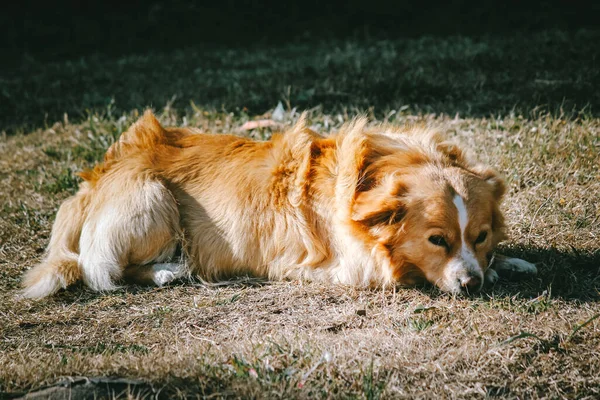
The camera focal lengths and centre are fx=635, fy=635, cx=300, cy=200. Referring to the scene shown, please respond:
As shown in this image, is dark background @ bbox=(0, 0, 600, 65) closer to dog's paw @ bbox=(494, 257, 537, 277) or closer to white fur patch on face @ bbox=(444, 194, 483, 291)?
dog's paw @ bbox=(494, 257, 537, 277)

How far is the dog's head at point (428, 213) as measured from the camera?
312 centimetres

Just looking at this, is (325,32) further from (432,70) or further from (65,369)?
(65,369)

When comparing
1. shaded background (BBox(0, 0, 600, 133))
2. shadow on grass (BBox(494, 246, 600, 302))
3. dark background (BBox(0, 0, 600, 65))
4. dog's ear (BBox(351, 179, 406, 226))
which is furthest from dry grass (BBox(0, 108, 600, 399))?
dark background (BBox(0, 0, 600, 65))

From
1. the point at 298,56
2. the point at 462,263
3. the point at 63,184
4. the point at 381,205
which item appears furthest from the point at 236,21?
the point at 462,263

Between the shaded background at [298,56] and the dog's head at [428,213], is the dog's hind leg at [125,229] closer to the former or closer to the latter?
the dog's head at [428,213]

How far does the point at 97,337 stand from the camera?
10.1ft

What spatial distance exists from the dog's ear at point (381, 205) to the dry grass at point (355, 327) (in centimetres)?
41

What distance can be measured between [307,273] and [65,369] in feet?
4.62

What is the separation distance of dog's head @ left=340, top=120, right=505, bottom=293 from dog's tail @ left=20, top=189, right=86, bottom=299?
1.62 m

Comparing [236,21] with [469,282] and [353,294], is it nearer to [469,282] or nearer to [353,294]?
[353,294]

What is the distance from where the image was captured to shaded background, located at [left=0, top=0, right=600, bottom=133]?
5.93 meters

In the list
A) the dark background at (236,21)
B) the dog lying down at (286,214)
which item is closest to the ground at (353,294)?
the dog lying down at (286,214)

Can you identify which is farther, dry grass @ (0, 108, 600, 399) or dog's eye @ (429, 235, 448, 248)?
dog's eye @ (429, 235, 448, 248)

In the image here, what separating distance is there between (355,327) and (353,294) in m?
0.32
